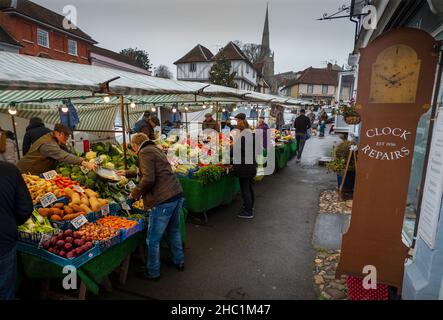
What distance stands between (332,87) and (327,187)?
2043 inches

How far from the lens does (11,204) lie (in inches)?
103

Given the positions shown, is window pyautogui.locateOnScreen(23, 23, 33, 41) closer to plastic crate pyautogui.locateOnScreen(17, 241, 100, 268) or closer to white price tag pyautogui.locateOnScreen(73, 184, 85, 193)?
white price tag pyautogui.locateOnScreen(73, 184, 85, 193)

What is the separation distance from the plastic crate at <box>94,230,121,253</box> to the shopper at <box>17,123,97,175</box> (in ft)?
5.15

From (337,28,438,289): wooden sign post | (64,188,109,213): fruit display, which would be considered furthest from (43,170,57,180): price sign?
(337,28,438,289): wooden sign post

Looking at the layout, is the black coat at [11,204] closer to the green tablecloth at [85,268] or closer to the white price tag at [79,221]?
the green tablecloth at [85,268]

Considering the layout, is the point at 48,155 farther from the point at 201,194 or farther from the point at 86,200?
the point at 201,194

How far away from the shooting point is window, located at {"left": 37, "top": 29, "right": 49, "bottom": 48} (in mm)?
24166

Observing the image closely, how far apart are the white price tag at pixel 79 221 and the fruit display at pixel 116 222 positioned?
0.73ft

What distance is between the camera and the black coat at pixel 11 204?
2.53 metres

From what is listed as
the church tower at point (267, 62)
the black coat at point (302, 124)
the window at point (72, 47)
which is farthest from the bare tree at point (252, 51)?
the black coat at point (302, 124)

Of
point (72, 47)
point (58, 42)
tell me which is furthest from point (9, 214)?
point (72, 47)

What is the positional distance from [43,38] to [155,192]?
2800cm
